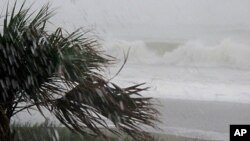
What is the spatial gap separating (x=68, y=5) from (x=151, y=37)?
7918 mm

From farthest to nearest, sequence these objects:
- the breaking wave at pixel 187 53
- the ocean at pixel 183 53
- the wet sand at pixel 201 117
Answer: the breaking wave at pixel 187 53 → the ocean at pixel 183 53 → the wet sand at pixel 201 117

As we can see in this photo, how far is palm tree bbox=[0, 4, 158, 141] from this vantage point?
13.3 ft

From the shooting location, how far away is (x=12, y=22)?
4336 millimetres

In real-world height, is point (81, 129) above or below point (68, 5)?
below

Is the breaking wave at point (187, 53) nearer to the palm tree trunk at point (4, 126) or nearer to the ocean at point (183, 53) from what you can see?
the ocean at point (183, 53)

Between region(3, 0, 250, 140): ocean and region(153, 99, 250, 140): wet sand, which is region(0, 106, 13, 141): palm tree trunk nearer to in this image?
region(3, 0, 250, 140): ocean

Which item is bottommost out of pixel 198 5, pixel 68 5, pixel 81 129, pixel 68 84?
pixel 81 129

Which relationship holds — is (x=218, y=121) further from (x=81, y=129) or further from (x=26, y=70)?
(x=26, y=70)

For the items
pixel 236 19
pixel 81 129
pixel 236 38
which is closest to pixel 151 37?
pixel 236 38

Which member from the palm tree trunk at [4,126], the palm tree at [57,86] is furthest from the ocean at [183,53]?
the palm tree trunk at [4,126]

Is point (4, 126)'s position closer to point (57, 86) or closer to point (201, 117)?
point (57, 86)

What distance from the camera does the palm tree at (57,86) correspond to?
4.06m

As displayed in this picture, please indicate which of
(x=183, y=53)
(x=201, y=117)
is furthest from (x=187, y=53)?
(x=201, y=117)

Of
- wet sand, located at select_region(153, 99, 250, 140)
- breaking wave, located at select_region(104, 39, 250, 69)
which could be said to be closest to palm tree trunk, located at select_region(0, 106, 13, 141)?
wet sand, located at select_region(153, 99, 250, 140)
